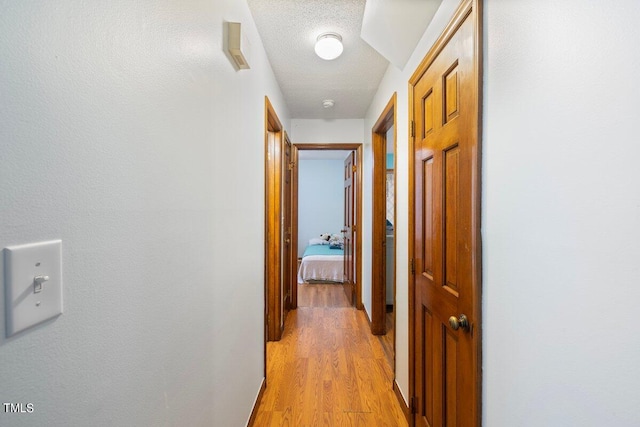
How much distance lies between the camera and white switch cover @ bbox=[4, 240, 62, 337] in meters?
0.41

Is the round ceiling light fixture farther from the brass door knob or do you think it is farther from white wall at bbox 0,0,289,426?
the brass door knob

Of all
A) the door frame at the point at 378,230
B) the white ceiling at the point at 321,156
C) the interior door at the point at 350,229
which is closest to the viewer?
the door frame at the point at 378,230

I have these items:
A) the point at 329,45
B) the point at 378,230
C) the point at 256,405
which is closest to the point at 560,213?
the point at 329,45

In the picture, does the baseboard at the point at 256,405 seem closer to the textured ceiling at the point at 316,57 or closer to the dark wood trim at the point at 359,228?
the dark wood trim at the point at 359,228

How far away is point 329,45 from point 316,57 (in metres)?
0.29

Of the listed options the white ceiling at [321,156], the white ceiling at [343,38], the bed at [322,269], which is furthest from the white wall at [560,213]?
the white ceiling at [321,156]

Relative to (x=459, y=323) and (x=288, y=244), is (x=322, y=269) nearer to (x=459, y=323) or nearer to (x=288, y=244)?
(x=288, y=244)

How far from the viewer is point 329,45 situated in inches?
74.8

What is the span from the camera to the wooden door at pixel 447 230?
104cm

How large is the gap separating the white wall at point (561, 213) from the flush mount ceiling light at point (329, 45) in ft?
3.68

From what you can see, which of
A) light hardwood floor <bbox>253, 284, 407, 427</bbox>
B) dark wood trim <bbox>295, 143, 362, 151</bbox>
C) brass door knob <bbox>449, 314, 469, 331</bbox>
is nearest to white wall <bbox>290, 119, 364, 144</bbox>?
dark wood trim <bbox>295, 143, 362, 151</bbox>

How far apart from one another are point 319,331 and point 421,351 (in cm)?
167

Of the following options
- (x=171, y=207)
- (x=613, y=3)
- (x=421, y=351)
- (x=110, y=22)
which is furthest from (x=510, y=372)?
(x=110, y=22)

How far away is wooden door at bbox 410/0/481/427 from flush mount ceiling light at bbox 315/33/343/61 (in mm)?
629
